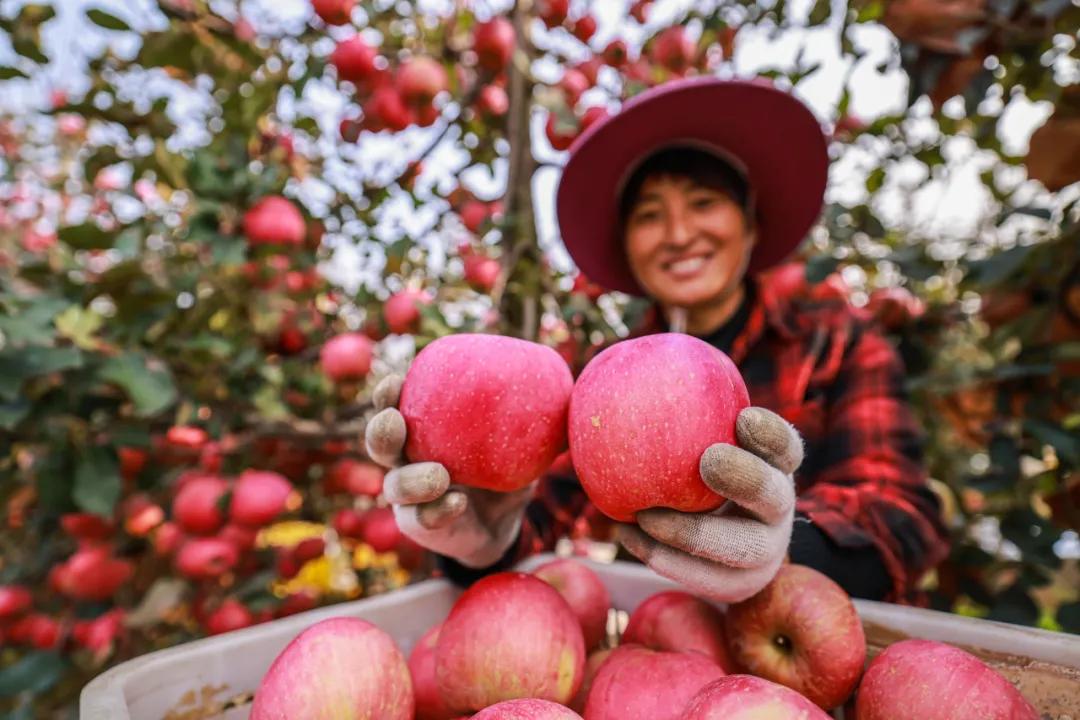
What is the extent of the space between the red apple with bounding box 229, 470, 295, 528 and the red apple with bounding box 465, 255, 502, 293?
74 centimetres

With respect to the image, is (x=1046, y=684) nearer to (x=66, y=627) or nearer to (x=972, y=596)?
→ (x=972, y=596)

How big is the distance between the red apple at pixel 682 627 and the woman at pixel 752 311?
0.61 ft

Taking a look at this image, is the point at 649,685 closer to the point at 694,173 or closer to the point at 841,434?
the point at 841,434

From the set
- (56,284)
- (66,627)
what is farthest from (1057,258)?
(66,627)

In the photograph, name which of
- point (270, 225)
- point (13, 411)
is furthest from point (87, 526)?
point (270, 225)

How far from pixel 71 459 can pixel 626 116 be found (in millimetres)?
1294

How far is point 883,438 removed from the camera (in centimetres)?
123

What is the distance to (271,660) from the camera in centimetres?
77

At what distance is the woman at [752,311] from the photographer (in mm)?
998

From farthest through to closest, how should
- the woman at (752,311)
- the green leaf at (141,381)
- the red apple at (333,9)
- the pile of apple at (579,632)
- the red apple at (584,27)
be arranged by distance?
the red apple at (584,27), the red apple at (333,9), the green leaf at (141,381), the woman at (752,311), the pile of apple at (579,632)

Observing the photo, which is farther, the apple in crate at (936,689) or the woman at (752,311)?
the woman at (752,311)

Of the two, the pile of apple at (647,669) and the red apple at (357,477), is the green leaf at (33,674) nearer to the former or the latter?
the red apple at (357,477)

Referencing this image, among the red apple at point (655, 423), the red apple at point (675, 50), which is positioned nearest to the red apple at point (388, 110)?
the red apple at point (675, 50)

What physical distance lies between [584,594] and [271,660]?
0.38 metres
